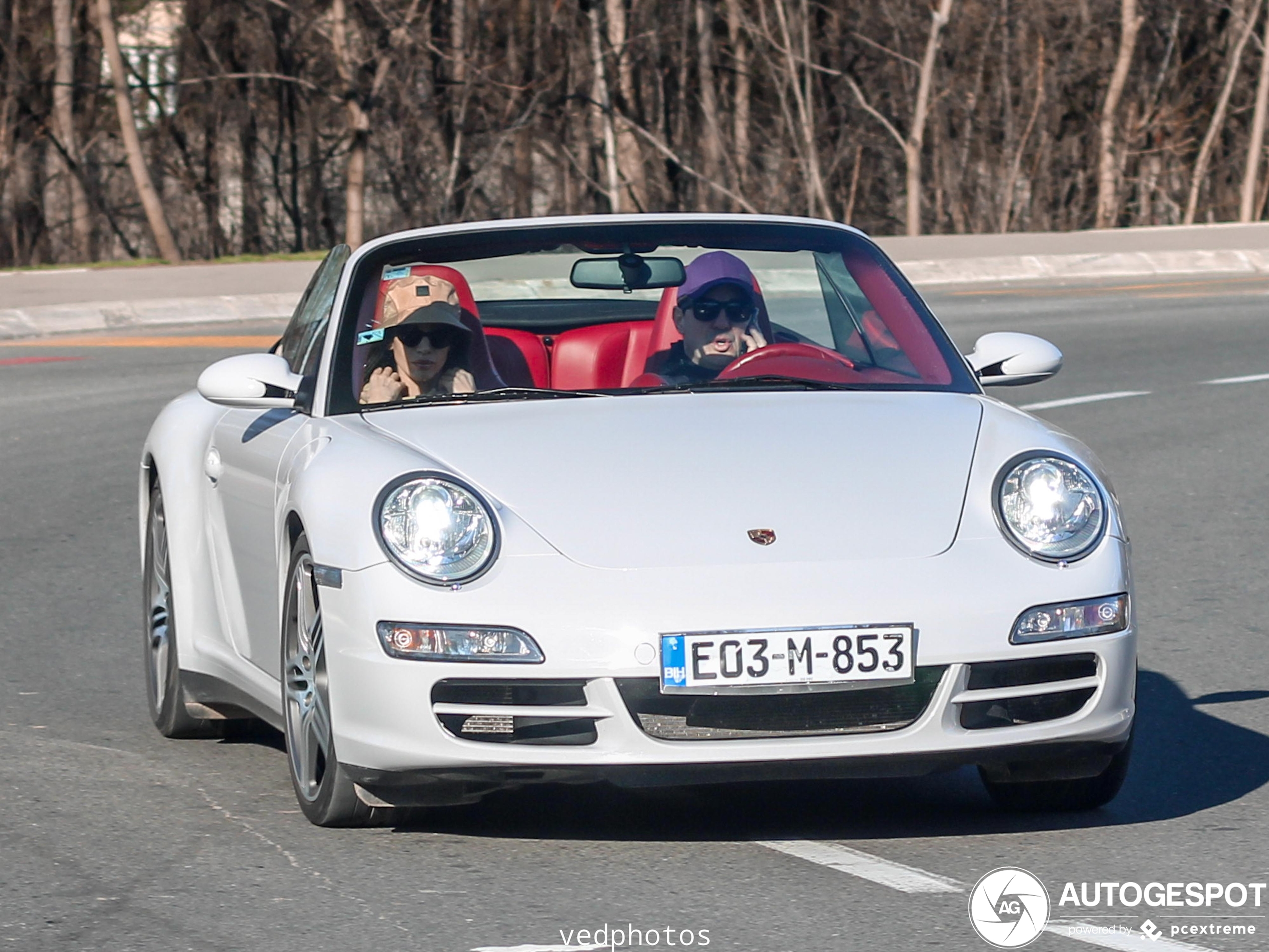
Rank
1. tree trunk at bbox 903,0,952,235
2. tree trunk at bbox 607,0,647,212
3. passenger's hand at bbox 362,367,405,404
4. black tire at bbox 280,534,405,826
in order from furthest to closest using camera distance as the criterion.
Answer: tree trunk at bbox 607,0,647,212
tree trunk at bbox 903,0,952,235
passenger's hand at bbox 362,367,405,404
black tire at bbox 280,534,405,826

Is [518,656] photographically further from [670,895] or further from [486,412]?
[486,412]

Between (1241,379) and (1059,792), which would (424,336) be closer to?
(1059,792)

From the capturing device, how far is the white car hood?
14.5 ft

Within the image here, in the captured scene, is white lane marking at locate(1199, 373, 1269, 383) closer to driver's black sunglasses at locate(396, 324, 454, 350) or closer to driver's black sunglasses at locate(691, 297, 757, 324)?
driver's black sunglasses at locate(691, 297, 757, 324)

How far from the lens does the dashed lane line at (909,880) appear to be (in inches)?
151

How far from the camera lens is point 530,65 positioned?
36688 millimetres

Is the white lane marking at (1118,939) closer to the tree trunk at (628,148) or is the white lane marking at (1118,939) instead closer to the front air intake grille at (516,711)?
the front air intake grille at (516,711)

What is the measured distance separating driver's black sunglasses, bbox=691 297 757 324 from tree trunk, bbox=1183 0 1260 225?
36223 millimetres

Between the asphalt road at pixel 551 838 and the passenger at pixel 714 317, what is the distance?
1.10 m

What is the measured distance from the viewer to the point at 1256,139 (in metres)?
40.7

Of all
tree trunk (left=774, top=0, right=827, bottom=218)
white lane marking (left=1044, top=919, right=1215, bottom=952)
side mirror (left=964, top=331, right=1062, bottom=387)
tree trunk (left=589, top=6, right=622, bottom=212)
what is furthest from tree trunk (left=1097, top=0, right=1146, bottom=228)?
white lane marking (left=1044, top=919, right=1215, bottom=952)

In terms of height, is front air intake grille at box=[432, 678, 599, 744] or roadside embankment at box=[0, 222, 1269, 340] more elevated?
front air intake grille at box=[432, 678, 599, 744]

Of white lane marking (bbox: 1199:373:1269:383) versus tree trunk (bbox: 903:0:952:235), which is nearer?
white lane marking (bbox: 1199:373:1269:383)

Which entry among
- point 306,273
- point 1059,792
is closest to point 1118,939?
point 1059,792
